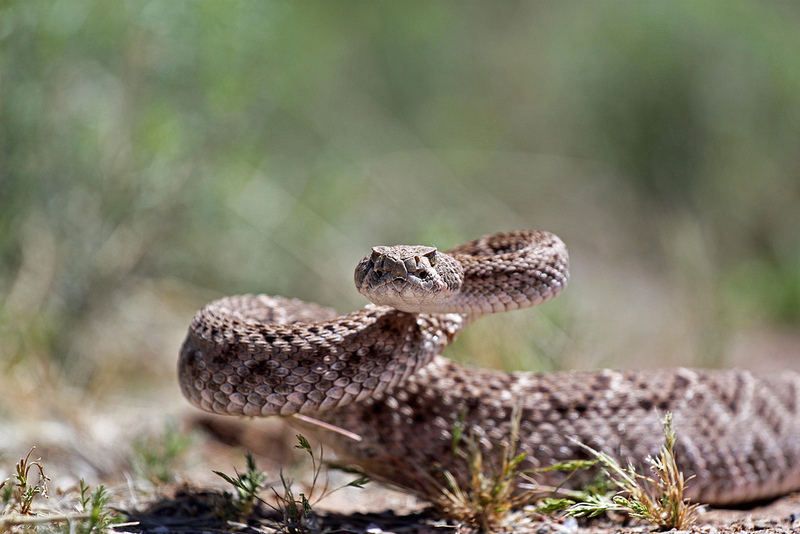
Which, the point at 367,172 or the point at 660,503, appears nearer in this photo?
the point at 660,503

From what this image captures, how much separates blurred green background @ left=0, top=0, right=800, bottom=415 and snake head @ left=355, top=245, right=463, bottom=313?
2.69 metres

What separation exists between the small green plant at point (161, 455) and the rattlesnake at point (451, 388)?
3.21ft

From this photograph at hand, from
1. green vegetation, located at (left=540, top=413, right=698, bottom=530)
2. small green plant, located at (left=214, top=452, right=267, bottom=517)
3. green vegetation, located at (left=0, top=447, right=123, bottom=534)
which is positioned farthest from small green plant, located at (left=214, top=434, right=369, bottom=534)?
green vegetation, located at (left=540, top=413, right=698, bottom=530)

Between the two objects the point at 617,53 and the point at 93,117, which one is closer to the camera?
the point at 93,117

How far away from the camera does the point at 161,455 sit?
5797mm

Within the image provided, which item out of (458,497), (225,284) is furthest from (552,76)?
(458,497)

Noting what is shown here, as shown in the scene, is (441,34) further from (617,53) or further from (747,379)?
(747,379)

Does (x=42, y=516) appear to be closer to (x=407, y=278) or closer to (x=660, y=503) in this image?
(x=407, y=278)

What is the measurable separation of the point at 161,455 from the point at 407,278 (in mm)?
2825

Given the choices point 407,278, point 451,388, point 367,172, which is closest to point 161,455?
point 451,388

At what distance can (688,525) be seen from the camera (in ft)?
13.8

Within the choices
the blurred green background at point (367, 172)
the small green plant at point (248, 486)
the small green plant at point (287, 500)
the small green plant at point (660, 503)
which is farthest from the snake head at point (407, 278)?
the blurred green background at point (367, 172)

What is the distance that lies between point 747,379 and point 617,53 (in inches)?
457

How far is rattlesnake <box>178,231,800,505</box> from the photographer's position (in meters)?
4.35
